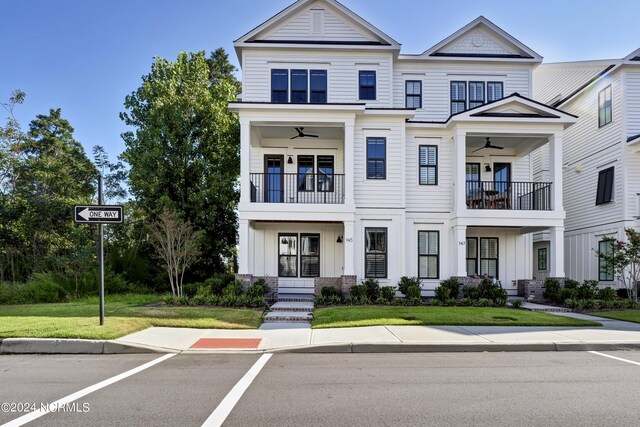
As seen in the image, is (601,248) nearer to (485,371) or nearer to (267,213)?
(267,213)

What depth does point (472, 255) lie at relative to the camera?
19.2 meters

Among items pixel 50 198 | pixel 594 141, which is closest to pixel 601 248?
pixel 594 141

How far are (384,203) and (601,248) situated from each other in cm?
980

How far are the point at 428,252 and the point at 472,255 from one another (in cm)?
224

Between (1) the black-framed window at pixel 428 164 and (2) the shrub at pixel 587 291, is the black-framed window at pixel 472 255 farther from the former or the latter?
(2) the shrub at pixel 587 291

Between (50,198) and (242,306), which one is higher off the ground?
(50,198)

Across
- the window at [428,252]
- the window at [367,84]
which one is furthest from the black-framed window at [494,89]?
the window at [428,252]

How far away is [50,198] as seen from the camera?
21000 millimetres

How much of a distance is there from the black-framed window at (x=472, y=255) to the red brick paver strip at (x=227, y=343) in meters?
12.0

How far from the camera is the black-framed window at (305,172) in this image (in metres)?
18.8

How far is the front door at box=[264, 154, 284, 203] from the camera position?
1835 centimetres

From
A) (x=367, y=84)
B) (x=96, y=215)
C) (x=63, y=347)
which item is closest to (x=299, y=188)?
(x=367, y=84)

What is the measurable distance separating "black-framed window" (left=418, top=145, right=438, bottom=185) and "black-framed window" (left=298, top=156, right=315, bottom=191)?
4364 mm

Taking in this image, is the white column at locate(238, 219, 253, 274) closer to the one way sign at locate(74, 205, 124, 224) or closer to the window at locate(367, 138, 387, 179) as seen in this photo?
the window at locate(367, 138, 387, 179)
